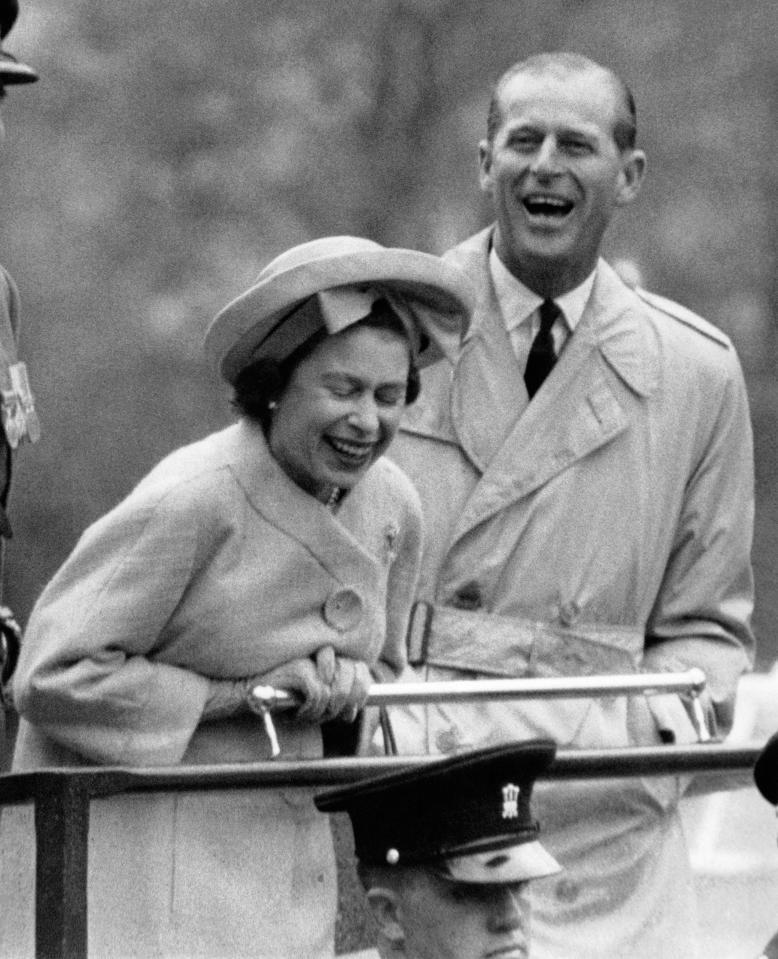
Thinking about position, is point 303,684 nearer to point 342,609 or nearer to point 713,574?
point 342,609

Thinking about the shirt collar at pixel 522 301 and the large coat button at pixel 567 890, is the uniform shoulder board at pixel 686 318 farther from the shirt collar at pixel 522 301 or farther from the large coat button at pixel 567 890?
the large coat button at pixel 567 890

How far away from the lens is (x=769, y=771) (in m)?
5.26

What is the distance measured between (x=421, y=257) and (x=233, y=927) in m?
1.21

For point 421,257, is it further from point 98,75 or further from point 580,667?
point 98,75

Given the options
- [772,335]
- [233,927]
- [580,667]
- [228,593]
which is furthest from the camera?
[772,335]

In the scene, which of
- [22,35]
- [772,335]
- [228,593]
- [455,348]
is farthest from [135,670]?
[772,335]

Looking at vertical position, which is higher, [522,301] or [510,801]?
[522,301]

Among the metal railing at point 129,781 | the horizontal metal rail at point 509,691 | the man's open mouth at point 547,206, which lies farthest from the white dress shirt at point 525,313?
the metal railing at point 129,781

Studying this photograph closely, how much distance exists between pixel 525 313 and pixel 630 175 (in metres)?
0.44

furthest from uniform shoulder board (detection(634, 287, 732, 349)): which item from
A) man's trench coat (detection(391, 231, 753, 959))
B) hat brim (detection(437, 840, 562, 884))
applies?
hat brim (detection(437, 840, 562, 884))

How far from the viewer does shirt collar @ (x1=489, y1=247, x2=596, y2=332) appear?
769cm

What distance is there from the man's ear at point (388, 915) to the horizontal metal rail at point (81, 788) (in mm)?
230

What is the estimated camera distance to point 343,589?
629 centimetres

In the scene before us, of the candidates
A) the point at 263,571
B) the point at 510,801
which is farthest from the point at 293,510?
the point at 510,801
